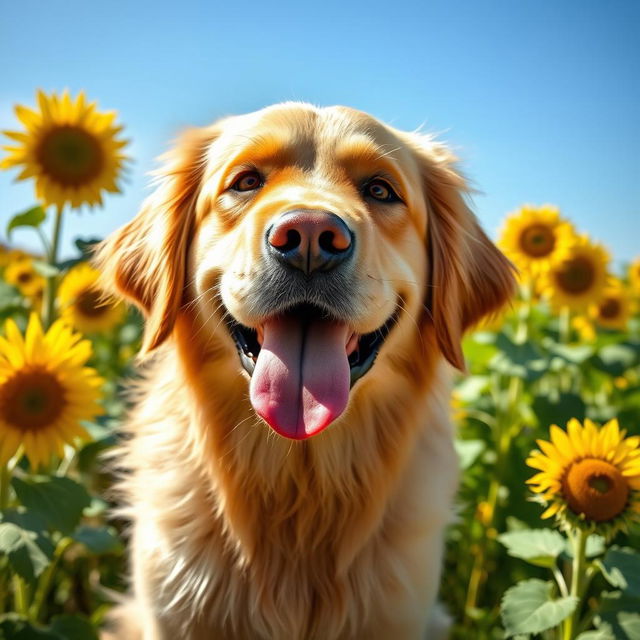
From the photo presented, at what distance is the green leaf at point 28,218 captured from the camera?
275 centimetres

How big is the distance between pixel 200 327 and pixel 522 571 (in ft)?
7.08

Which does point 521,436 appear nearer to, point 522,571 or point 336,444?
point 522,571

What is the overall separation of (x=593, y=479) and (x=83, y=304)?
2.73 metres

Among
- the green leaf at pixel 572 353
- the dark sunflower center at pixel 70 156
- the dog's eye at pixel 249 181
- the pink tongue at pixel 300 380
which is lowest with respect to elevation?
the pink tongue at pixel 300 380

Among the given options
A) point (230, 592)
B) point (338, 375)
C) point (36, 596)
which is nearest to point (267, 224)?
point (338, 375)

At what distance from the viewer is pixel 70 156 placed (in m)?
2.85

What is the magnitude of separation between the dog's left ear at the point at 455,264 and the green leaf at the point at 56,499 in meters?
1.44

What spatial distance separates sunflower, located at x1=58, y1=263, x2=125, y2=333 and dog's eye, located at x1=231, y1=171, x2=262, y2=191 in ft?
4.94

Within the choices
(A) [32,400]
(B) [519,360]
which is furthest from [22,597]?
(B) [519,360]

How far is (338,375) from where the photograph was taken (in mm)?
2012

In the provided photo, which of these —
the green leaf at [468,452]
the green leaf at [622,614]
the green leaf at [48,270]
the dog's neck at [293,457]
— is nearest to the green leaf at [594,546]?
the green leaf at [622,614]

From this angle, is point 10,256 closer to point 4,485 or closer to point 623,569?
point 4,485

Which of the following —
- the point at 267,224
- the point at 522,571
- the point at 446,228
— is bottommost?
the point at 522,571

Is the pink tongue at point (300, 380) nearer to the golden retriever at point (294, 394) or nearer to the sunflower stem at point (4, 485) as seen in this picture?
the golden retriever at point (294, 394)
